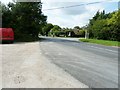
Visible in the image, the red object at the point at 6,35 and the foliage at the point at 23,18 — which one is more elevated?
the foliage at the point at 23,18

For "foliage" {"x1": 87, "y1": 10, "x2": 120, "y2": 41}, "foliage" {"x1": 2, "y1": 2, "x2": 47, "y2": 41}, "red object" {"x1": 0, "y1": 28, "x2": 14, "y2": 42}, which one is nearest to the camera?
"red object" {"x1": 0, "y1": 28, "x2": 14, "y2": 42}

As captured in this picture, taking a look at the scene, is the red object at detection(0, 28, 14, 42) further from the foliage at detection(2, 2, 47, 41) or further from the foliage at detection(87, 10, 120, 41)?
the foliage at detection(87, 10, 120, 41)

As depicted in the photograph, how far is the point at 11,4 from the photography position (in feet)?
175

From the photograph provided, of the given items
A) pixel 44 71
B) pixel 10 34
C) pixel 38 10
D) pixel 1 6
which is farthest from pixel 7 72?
pixel 38 10

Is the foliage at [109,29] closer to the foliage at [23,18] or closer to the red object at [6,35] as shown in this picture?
the foliage at [23,18]

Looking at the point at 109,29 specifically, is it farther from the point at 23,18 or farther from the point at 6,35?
the point at 6,35

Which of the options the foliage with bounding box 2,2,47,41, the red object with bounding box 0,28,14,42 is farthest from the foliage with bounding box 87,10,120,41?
the red object with bounding box 0,28,14,42

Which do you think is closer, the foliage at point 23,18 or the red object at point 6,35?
the red object at point 6,35

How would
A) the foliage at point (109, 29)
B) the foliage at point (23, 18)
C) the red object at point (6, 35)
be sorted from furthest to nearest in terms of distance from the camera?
the foliage at point (109, 29) → the foliage at point (23, 18) → the red object at point (6, 35)

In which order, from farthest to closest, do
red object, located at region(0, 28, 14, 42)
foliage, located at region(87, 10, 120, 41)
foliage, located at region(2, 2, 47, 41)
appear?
foliage, located at region(87, 10, 120, 41) < foliage, located at region(2, 2, 47, 41) < red object, located at region(0, 28, 14, 42)

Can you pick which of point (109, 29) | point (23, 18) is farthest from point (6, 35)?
point (109, 29)

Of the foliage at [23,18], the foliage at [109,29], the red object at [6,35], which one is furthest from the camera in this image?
the foliage at [109,29]

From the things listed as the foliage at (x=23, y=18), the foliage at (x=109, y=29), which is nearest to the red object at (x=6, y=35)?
the foliage at (x=23, y=18)

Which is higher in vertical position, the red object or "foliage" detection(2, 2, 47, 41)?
"foliage" detection(2, 2, 47, 41)
